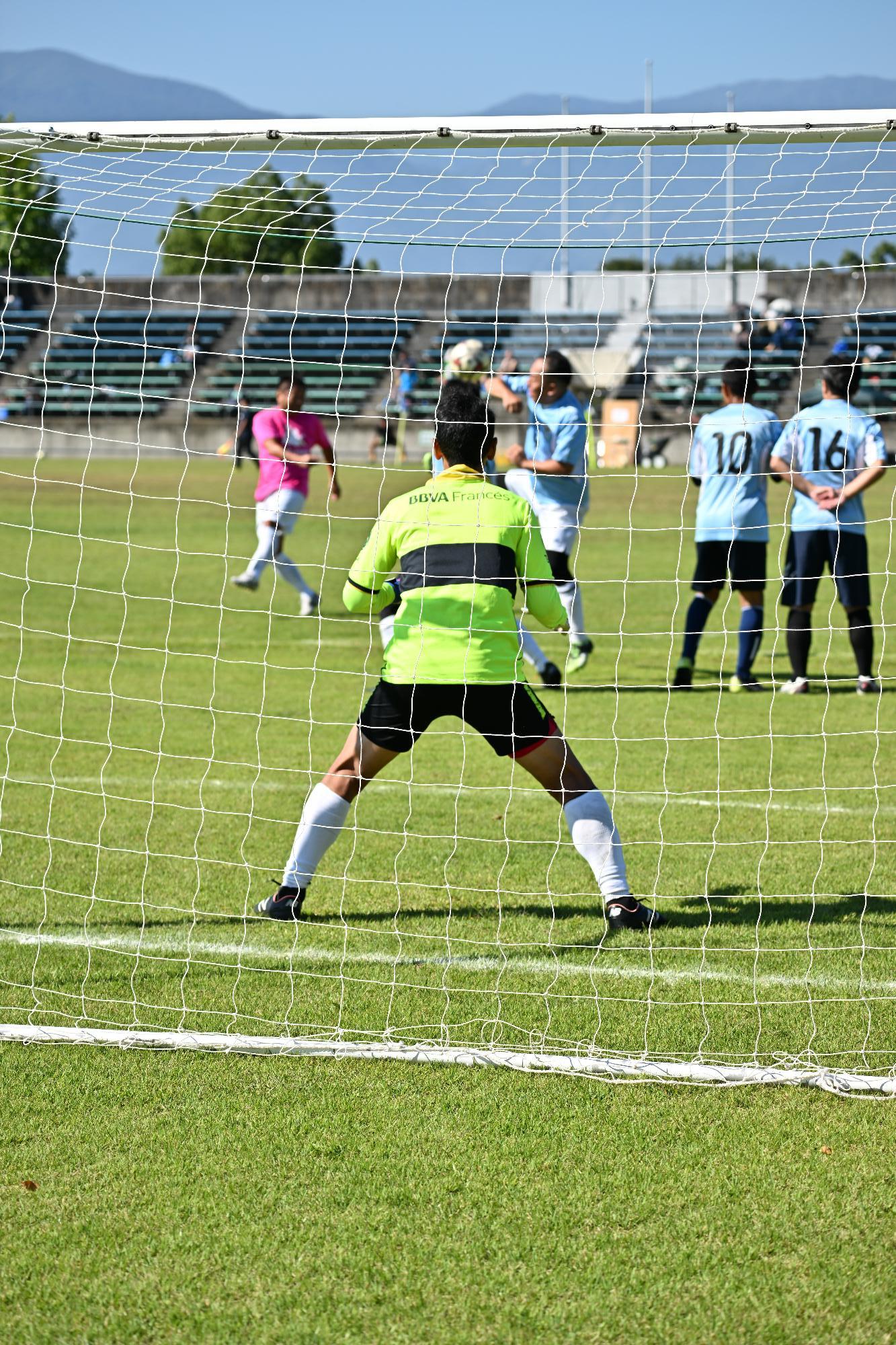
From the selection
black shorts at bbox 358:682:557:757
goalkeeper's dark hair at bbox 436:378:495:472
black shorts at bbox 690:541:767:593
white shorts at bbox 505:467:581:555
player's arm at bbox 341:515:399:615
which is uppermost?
white shorts at bbox 505:467:581:555

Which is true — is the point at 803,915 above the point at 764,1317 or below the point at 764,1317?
above

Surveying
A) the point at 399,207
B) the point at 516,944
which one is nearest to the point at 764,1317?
the point at 516,944

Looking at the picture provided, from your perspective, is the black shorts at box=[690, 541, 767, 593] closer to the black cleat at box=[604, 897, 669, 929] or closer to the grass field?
the grass field

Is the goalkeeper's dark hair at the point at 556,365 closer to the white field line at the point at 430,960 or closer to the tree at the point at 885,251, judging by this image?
the white field line at the point at 430,960

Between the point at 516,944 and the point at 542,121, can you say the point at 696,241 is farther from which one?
the point at 516,944

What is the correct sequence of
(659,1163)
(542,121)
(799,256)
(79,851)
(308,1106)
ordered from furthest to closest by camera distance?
(799,256) → (79,851) → (542,121) → (308,1106) → (659,1163)

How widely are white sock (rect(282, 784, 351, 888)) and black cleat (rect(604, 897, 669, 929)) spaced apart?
0.97 meters

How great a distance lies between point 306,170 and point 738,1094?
3577 millimetres

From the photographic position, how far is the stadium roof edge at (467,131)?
4309 mm

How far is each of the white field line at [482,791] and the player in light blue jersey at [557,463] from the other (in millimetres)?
2121

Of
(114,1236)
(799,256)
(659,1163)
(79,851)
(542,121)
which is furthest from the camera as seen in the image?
(799,256)

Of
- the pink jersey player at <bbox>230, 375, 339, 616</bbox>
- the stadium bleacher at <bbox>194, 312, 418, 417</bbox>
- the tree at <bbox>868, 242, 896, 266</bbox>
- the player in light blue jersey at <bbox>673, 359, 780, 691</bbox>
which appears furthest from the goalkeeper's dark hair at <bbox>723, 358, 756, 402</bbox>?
the tree at <bbox>868, 242, 896, 266</bbox>

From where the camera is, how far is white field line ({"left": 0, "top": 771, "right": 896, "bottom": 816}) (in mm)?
6418

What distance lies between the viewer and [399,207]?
17.4 ft
